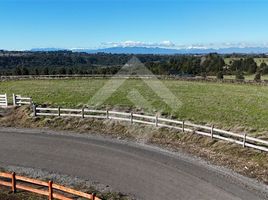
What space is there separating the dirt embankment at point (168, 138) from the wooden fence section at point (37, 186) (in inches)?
345

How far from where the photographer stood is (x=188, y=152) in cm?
2175

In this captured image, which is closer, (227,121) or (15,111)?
(227,121)

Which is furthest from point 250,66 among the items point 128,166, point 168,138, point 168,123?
point 128,166

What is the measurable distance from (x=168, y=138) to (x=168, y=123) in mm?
3138

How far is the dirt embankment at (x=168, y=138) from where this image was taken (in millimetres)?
19292

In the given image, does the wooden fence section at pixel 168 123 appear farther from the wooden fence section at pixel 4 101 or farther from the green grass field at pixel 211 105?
the wooden fence section at pixel 4 101

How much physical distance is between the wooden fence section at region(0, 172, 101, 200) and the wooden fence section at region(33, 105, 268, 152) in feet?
35.6

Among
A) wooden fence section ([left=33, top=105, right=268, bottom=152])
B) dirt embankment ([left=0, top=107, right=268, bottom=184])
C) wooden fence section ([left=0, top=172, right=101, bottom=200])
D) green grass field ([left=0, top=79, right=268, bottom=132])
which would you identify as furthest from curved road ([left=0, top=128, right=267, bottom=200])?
green grass field ([left=0, top=79, right=268, bottom=132])

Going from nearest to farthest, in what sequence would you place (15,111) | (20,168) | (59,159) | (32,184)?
(32,184) < (20,168) < (59,159) < (15,111)

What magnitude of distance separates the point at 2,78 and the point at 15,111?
43.7 m

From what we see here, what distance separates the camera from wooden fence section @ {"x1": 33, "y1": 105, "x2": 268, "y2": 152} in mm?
21422

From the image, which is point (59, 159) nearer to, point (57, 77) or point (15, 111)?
point (15, 111)

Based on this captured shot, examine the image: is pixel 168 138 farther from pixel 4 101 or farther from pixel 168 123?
pixel 4 101

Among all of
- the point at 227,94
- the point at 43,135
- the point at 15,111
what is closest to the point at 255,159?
the point at 43,135
